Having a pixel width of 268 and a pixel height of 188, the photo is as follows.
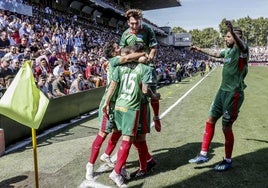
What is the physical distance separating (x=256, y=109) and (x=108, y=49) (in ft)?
28.2

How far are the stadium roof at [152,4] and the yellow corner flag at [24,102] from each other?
63100 millimetres

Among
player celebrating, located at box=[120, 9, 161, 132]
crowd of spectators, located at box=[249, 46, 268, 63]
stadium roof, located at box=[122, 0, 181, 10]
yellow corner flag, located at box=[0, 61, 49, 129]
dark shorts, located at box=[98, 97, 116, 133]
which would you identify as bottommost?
crowd of spectators, located at box=[249, 46, 268, 63]

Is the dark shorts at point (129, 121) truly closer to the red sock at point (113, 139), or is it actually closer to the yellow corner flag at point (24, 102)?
the red sock at point (113, 139)

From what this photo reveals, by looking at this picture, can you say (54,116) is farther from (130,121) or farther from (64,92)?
(130,121)

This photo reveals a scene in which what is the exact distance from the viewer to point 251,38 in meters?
156

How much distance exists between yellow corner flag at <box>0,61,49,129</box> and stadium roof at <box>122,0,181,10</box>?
207 ft

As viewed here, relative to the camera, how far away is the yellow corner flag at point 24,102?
4465mm

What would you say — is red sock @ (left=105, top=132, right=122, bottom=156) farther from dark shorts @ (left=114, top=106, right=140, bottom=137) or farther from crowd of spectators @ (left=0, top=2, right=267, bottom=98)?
crowd of spectators @ (left=0, top=2, right=267, bottom=98)

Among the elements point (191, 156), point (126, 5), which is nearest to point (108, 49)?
point (191, 156)

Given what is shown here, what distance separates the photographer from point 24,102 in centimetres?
451

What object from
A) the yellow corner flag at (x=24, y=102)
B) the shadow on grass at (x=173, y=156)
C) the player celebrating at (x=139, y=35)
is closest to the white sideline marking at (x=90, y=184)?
the shadow on grass at (x=173, y=156)

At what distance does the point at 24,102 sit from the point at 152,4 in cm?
7063

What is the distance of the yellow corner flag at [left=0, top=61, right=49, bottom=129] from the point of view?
4.46 metres

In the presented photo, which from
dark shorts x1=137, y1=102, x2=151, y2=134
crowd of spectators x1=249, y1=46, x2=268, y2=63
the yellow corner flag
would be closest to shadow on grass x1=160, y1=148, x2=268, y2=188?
dark shorts x1=137, y1=102, x2=151, y2=134
